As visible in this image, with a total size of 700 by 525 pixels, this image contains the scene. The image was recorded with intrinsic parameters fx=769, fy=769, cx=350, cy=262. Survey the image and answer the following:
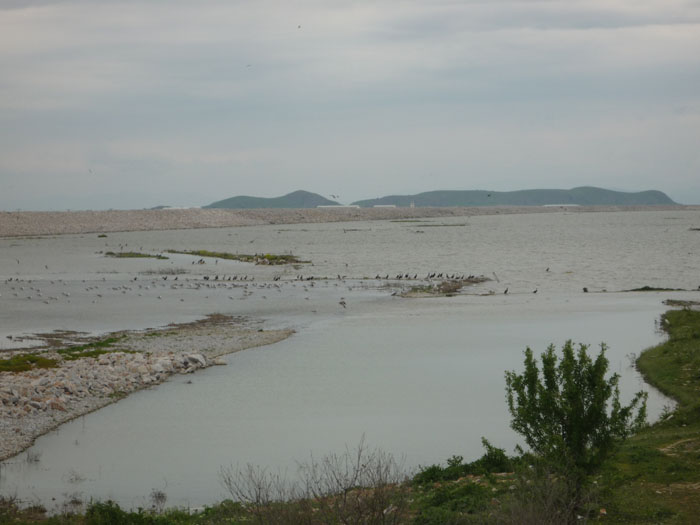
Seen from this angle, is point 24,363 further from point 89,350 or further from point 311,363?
point 311,363

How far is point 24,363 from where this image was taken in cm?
2144

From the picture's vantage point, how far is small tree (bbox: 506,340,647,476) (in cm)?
981

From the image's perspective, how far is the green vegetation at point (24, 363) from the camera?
2083 centimetres

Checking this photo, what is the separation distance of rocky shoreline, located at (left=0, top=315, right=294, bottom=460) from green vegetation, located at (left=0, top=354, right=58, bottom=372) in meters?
0.40

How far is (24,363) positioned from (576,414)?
1664 centimetres

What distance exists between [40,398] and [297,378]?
22.7ft

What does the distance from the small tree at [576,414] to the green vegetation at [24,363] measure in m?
15.4

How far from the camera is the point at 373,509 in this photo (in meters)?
7.62

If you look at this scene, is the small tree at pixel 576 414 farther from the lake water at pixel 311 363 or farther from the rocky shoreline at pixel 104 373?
the rocky shoreline at pixel 104 373

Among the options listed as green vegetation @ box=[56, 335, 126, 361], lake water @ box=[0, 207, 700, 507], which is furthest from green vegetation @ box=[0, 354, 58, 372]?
lake water @ box=[0, 207, 700, 507]

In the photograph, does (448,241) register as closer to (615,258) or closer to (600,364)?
(615,258)

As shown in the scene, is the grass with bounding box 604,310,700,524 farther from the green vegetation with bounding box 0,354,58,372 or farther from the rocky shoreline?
the green vegetation with bounding box 0,354,58,372

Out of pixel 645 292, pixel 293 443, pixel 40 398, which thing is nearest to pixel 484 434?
pixel 293 443

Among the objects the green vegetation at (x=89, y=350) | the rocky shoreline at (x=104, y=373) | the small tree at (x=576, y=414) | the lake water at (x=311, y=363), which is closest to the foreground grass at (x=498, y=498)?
the small tree at (x=576, y=414)
